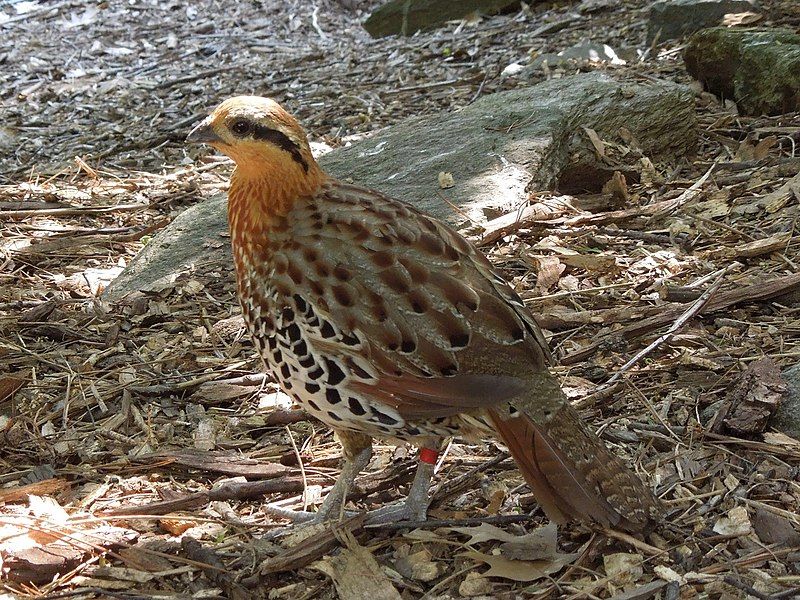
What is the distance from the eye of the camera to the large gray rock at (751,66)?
6.51 m

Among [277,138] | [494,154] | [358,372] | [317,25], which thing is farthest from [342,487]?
[317,25]

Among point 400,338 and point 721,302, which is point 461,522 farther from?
point 721,302

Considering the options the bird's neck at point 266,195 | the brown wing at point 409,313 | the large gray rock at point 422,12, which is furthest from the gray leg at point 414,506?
the large gray rock at point 422,12

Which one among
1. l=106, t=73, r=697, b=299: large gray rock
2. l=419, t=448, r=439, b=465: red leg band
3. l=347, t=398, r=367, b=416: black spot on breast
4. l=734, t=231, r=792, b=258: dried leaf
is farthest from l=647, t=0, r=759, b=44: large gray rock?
l=347, t=398, r=367, b=416: black spot on breast

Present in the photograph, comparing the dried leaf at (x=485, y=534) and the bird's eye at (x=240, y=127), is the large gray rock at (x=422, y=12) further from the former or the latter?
the dried leaf at (x=485, y=534)

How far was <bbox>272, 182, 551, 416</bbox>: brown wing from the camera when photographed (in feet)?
10.8

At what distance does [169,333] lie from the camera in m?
5.04

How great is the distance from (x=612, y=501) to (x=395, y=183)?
10.4ft

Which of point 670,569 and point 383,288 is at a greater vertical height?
point 383,288

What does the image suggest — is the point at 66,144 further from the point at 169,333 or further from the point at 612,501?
the point at 612,501

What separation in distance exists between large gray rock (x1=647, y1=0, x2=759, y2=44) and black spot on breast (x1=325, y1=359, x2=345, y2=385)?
603 cm

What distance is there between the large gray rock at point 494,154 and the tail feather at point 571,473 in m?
2.35

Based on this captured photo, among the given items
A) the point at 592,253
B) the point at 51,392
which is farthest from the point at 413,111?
the point at 51,392

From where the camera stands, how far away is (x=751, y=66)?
6.67 meters
